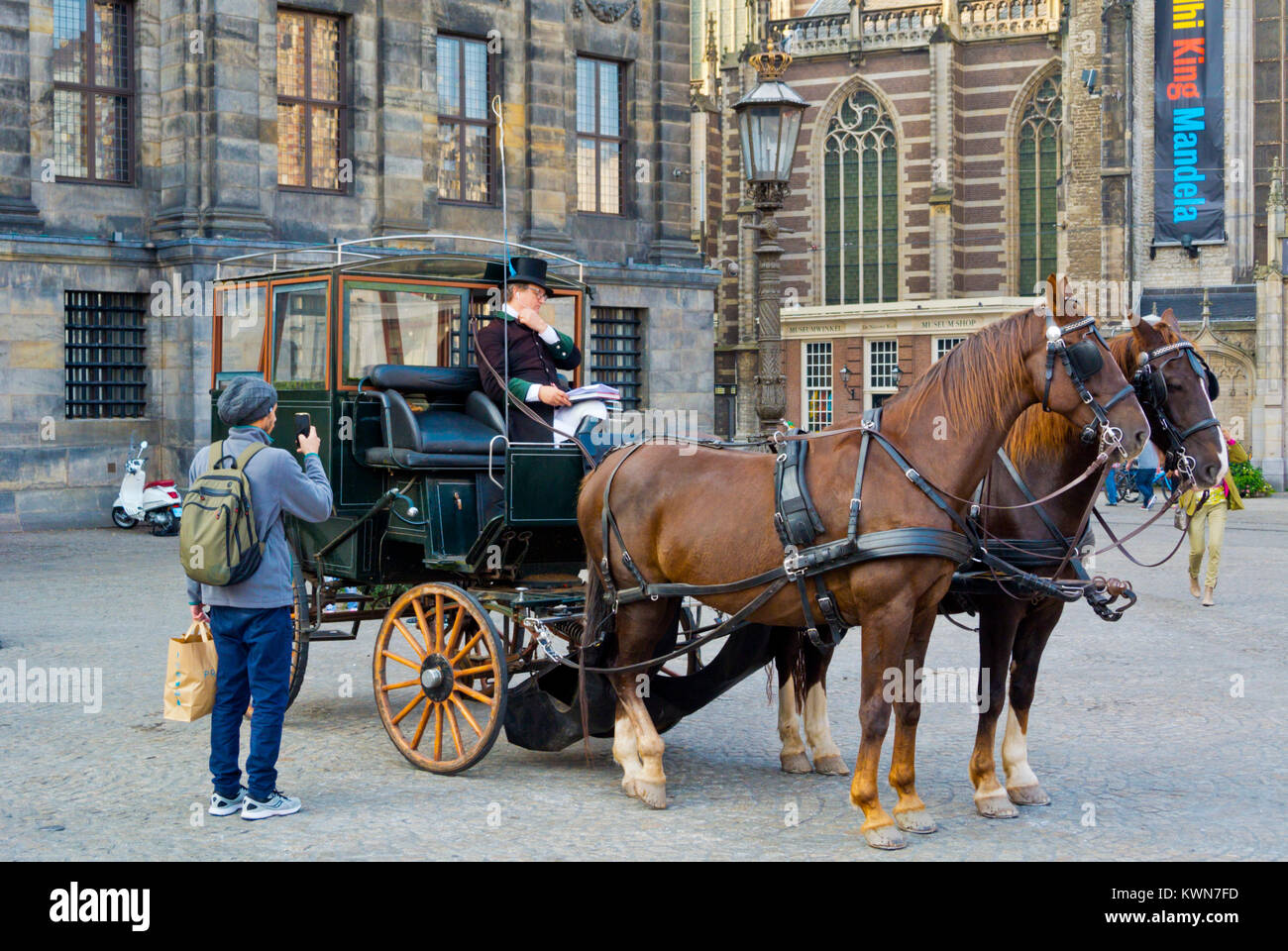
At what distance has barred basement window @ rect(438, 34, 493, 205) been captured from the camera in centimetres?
2408

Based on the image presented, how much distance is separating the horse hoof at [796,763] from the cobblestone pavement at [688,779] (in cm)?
8

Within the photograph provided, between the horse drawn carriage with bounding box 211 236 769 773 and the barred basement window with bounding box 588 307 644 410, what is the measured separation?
1667 cm

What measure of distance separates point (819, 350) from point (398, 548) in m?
42.9

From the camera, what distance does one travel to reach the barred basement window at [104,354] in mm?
21047

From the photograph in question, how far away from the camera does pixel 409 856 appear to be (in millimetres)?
5660

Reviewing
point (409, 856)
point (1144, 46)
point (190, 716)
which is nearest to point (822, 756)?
point (409, 856)

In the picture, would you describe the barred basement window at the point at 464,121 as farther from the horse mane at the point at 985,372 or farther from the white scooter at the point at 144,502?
the horse mane at the point at 985,372

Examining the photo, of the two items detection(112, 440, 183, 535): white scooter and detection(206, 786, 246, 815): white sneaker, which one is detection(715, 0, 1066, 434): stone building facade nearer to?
detection(112, 440, 183, 535): white scooter

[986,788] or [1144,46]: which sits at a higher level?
[1144,46]

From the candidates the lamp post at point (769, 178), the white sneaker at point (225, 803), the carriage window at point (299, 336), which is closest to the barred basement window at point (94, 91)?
the lamp post at point (769, 178)

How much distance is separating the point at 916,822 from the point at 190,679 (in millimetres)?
3230

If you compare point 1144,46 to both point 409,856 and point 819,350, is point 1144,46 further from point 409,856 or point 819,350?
point 409,856

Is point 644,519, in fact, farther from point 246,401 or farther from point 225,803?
point 225,803
